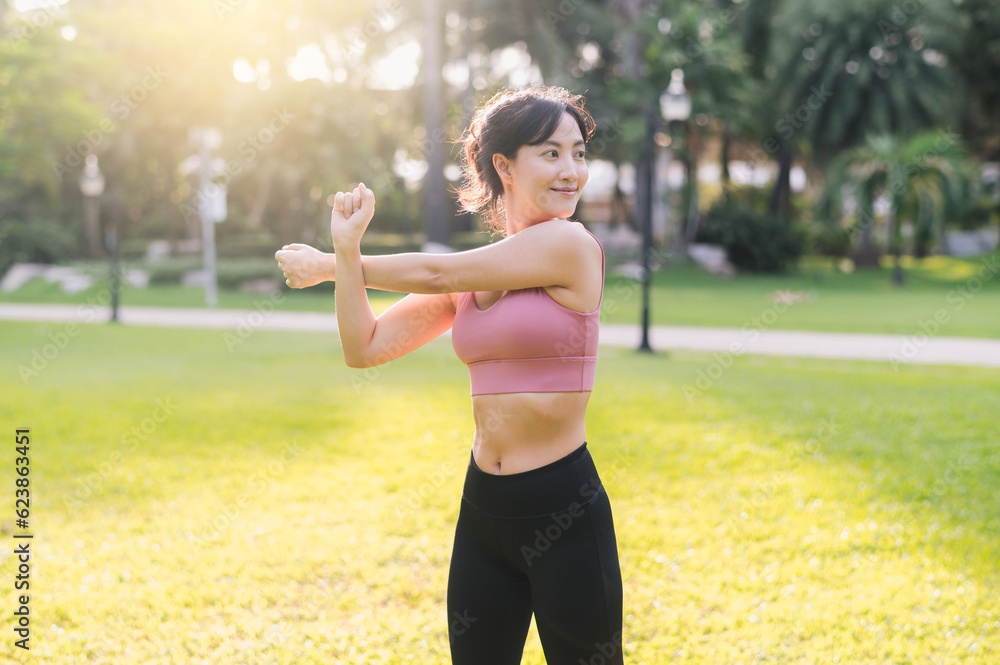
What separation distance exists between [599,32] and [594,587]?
33.3 m

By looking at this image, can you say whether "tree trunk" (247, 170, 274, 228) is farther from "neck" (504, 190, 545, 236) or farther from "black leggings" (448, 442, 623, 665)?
"black leggings" (448, 442, 623, 665)

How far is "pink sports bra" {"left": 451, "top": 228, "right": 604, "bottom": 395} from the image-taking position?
2.06m

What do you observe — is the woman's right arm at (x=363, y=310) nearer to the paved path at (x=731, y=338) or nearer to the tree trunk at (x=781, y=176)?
the paved path at (x=731, y=338)

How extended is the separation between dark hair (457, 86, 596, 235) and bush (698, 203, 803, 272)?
98.4ft

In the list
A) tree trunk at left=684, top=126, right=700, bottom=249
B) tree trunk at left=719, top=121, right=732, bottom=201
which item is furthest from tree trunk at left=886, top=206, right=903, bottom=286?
tree trunk at left=719, top=121, right=732, bottom=201

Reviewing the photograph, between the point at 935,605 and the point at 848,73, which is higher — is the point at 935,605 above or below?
below

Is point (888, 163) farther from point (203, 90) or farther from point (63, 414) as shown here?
point (63, 414)

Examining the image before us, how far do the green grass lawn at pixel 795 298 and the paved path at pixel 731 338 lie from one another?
1.11 metres

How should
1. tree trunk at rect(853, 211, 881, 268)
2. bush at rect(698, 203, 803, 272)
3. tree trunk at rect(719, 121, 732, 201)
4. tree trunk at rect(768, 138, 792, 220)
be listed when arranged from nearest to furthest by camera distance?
bush at rect(698, 203, 803, 272) → tree trunk at rect(853, 211, 881, 268) → tree trunk at rect(768, 138, 792, 220) → tree trunk at rect(719, 121, 732, 201)

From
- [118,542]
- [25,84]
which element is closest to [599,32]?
[25,84]

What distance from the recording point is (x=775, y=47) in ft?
115

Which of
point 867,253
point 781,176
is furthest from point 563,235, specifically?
point 781,176

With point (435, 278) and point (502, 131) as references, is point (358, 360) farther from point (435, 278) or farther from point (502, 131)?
point (502, 131)

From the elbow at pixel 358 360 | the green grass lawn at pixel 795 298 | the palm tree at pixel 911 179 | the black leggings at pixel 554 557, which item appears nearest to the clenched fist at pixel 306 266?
the elbow at pixel 358 360
